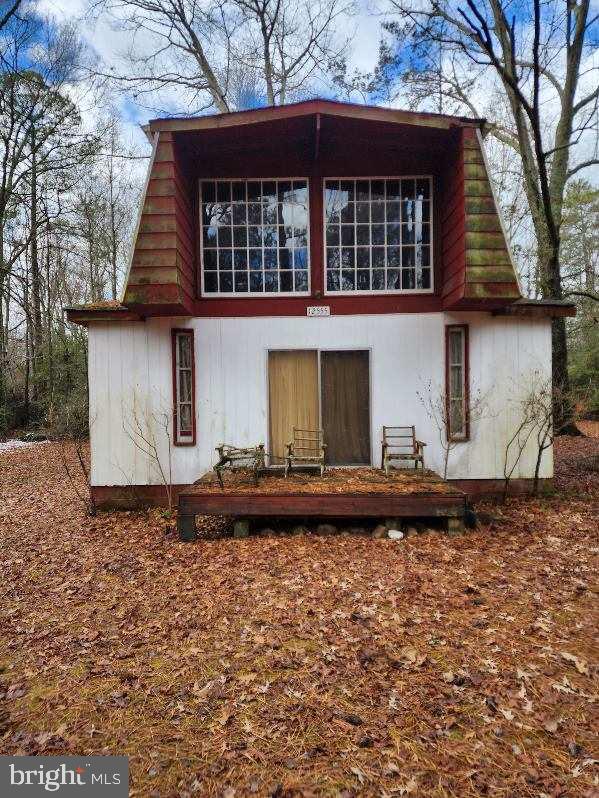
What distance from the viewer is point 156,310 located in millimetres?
6301

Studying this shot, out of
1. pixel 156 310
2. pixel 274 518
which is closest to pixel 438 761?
pixel 274 518

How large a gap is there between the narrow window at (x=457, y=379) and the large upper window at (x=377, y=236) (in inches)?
37.7

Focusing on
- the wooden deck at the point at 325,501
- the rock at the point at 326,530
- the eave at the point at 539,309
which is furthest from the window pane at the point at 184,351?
the eave at the point at 539,309

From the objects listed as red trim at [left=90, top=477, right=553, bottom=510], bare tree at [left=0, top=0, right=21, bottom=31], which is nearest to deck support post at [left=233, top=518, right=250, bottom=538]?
red trim at [left=90, top=477, right=553, bottom=510]

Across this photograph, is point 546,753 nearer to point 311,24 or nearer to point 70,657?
point 70,657

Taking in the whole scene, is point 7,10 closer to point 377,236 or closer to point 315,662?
point 377,236

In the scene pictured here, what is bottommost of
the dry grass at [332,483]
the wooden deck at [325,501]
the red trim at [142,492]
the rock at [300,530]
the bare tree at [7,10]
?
the rock at [300,530]

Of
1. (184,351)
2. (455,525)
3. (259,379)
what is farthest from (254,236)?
(455,525)

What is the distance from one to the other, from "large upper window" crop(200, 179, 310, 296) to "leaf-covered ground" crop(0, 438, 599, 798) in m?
4.09

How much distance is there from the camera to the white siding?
680 cm

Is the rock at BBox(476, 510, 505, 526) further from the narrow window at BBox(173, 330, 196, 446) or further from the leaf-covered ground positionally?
the narrow window at BBox(173, 330, 196, 446)

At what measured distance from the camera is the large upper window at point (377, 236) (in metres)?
7.08

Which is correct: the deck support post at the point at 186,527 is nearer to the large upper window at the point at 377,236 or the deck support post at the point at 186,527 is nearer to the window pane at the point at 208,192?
the large upper window at the point at 377,236

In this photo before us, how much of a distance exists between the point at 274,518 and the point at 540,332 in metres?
4.98
